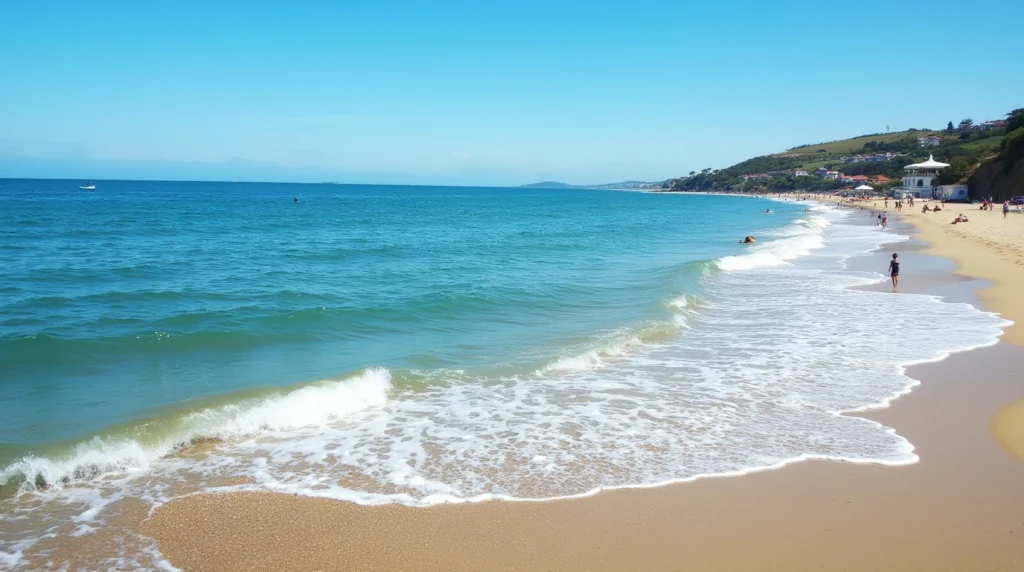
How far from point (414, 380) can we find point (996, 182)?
254 feet

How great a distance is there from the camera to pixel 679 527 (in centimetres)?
596

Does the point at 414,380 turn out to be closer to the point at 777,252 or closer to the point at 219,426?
the point at 219,426

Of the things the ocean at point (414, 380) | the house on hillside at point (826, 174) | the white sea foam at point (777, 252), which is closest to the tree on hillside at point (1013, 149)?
the white sea foam at point (777, 252)

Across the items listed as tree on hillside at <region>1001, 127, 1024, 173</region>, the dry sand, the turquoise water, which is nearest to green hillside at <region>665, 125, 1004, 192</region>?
tree on hillside at <region>1001, 127, 1024, 173</region>

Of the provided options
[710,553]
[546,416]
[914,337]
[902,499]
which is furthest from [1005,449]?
[914,337]

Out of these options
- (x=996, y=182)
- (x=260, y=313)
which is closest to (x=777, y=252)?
(x=260, y=313)

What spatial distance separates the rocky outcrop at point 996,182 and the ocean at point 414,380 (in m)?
52.2

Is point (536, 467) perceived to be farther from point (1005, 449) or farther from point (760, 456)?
point (1005, 449)

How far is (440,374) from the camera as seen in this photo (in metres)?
11.3

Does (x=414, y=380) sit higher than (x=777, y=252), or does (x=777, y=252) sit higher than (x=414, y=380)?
(x=777, y=252)

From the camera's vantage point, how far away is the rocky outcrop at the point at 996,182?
6125 cm

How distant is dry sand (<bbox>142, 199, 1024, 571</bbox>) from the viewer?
17.7 ft

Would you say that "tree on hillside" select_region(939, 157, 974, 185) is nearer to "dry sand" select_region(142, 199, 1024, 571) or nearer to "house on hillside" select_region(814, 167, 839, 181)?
"house on hillside" select_region(814, 167, 839, 181)

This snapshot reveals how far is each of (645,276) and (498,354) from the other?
1265 centimetres
